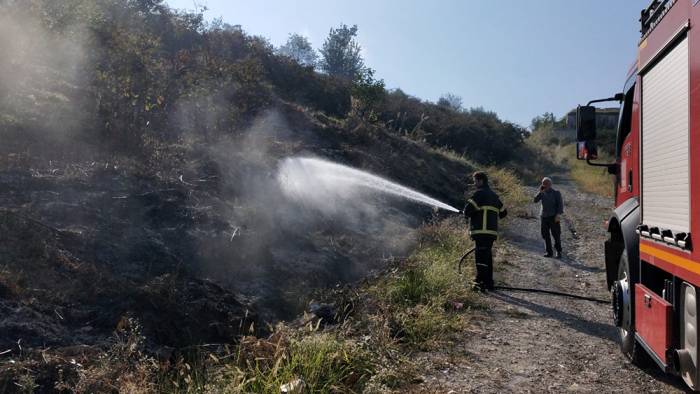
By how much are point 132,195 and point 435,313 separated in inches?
172

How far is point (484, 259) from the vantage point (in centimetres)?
841

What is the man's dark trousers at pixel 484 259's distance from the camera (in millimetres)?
8312

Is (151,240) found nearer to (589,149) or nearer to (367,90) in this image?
(589,149)

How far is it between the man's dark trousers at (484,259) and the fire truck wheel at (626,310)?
2.27 meters

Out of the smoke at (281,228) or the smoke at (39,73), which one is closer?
the smoke at (281,228)

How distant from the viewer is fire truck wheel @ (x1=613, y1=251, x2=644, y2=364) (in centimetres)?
535

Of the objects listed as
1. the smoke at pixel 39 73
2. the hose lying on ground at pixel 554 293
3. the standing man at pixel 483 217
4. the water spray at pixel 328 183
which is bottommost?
the hose lying on ground at pixel 554 293

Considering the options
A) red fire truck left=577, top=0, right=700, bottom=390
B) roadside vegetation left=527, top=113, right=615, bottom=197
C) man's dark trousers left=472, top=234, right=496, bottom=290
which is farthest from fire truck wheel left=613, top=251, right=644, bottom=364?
roadside vegetation left=527, top=113, right=615, bottom=197

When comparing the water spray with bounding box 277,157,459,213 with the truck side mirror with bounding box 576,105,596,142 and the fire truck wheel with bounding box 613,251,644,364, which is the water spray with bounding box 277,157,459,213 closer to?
the truck side mirror with bounding box 576,105,596,142

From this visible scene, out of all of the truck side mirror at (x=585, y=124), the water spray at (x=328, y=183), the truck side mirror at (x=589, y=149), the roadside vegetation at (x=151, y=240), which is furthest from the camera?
the water spray at (x=328, y=183)

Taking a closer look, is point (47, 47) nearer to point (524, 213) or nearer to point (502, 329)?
point (502, 329)

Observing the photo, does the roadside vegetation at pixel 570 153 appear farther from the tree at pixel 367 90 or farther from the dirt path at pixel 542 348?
the tree at pixel 367 90

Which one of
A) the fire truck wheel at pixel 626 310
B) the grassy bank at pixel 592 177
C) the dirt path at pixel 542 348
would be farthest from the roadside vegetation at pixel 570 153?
the fire truck wheel at pixel 626 310

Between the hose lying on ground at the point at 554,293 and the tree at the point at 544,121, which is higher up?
the tree at the point at 544,121
